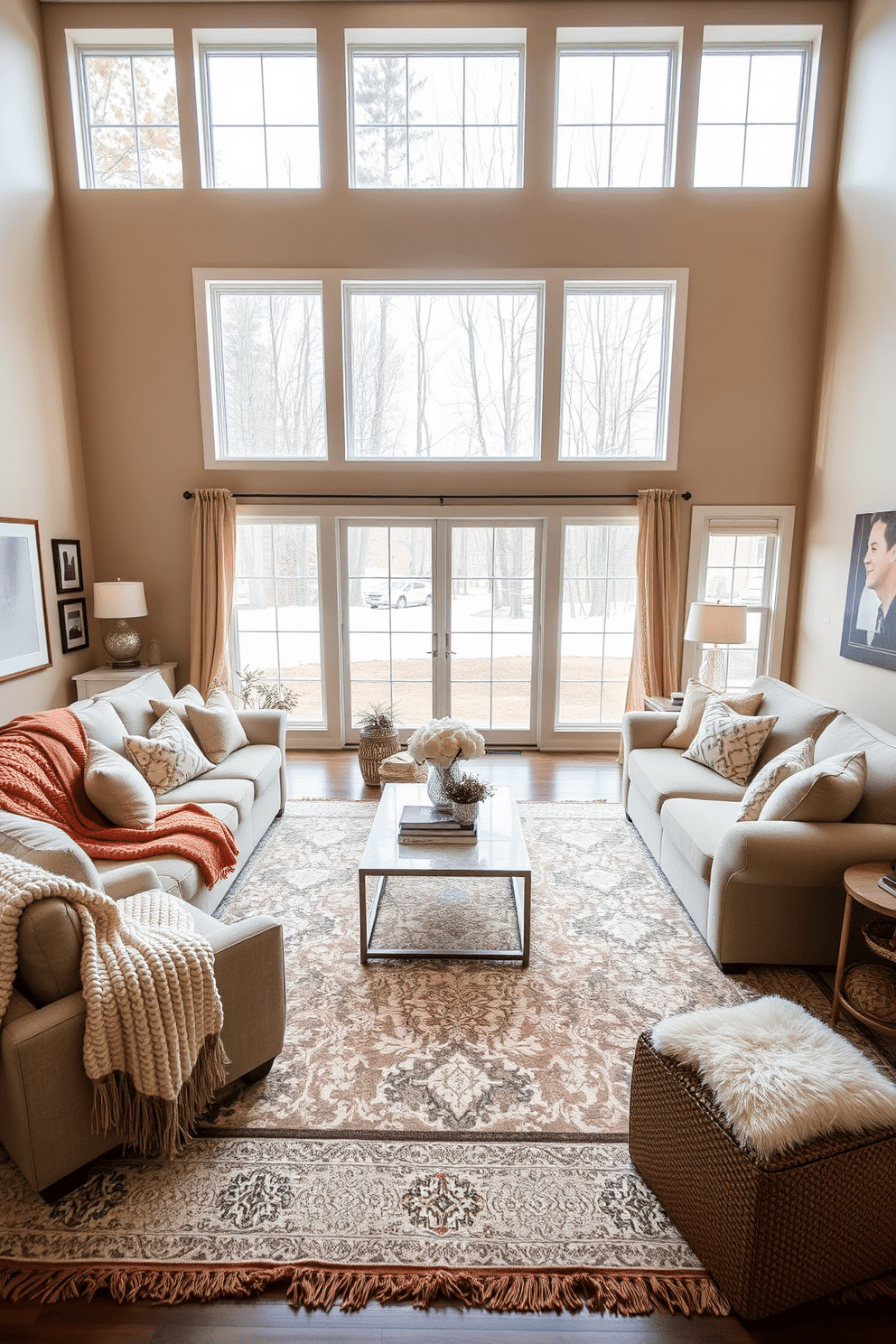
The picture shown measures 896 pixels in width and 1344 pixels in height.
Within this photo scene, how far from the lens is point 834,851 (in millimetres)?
2857

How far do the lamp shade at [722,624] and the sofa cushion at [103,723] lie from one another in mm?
3675

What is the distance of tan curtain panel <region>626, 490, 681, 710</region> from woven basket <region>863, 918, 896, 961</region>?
10.3 ft

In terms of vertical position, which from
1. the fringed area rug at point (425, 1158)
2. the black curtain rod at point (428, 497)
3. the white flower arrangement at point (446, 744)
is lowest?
the fringed area rug at point (425, 1158)

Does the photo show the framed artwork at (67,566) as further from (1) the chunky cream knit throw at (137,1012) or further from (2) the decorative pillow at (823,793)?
(2) the decorative pillow at (823,793)

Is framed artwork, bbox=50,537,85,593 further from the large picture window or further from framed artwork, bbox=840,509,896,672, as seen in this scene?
framed artwork, bbox=840,509,896,672

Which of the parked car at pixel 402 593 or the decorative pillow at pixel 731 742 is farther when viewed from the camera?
the parked car at pixel 402 593

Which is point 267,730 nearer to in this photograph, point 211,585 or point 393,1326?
point 211,585

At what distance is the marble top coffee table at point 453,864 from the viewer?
3.06 m

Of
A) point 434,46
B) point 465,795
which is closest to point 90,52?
point 434,46

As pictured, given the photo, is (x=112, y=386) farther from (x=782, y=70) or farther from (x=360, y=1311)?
(x=360, y=1311)

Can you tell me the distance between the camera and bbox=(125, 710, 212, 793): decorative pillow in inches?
147

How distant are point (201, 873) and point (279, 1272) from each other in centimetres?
162

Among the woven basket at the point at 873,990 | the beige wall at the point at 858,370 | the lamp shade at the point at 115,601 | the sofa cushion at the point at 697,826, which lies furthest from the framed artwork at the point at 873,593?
the lamp shade at the point at 115,601

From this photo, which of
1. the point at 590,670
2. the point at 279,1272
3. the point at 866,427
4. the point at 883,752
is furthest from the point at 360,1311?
the point at 866,427
